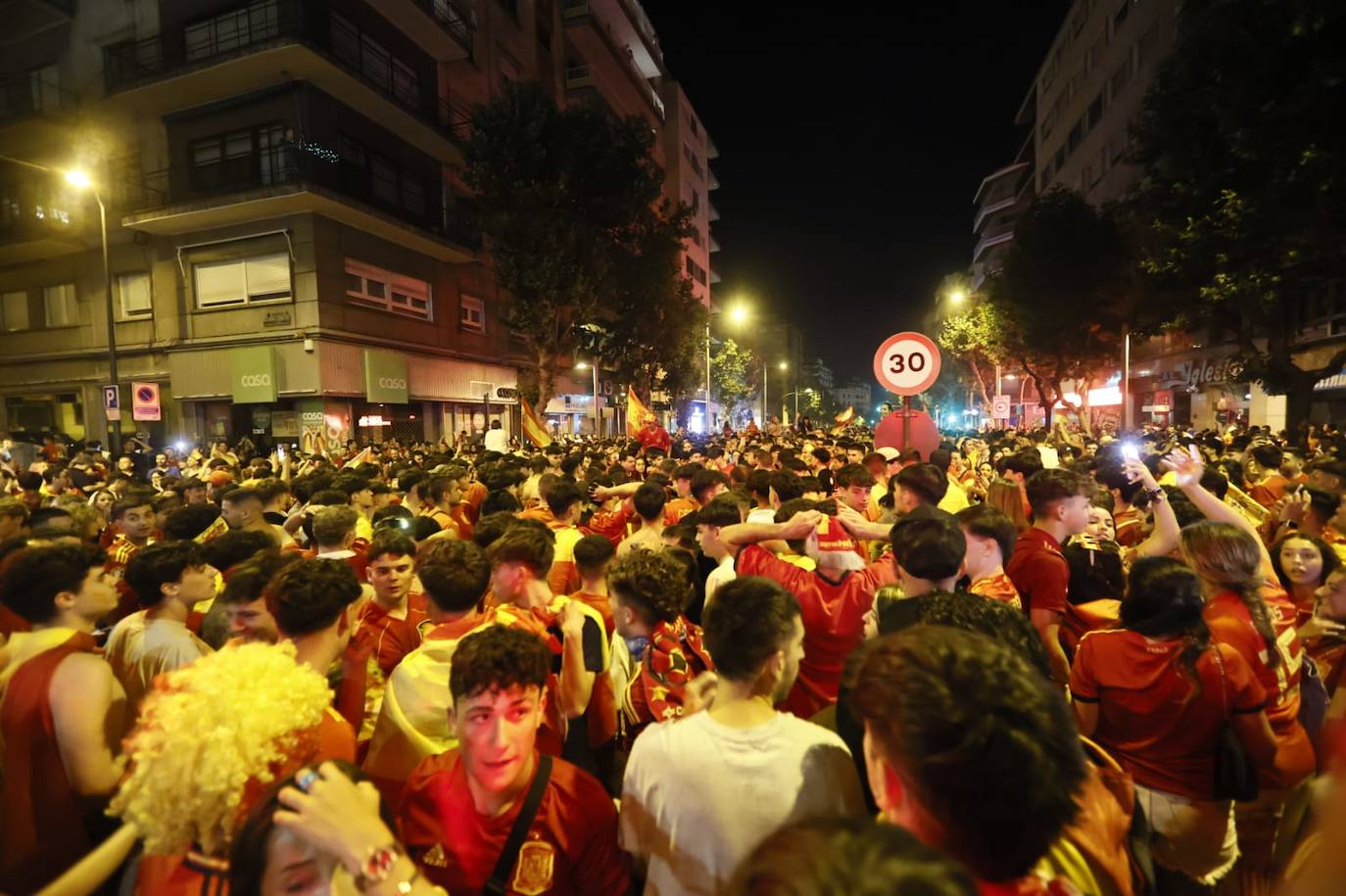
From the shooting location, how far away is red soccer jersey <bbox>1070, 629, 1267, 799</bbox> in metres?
2.40

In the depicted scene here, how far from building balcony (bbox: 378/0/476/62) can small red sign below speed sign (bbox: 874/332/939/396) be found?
71.6ft

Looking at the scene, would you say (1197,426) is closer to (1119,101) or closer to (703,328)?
(1119,101)

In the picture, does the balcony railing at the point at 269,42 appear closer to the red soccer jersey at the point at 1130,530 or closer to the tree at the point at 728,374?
the red soccer jersey at the point at 1130,530

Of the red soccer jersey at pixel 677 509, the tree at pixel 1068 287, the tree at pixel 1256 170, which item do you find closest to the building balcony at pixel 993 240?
the tree at pixel 1068 287

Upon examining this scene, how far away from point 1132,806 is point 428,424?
24800 millimetres

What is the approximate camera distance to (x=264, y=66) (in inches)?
704

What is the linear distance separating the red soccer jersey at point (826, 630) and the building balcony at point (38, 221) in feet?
97.4

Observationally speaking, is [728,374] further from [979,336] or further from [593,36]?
[593,36]

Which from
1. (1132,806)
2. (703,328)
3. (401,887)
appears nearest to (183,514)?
(401,887)

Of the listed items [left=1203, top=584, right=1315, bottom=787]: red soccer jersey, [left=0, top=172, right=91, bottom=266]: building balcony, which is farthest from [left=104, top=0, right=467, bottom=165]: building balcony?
[left=1203, top=584, right=1315, bottom=787]: red soccer jersey

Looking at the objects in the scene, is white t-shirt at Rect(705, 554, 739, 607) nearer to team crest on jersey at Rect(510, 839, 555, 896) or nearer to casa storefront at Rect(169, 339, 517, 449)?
team crest on jersey at Rect(510, 839, 555, 896)

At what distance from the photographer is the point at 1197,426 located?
2975 cm

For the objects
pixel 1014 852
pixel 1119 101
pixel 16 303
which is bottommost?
pixel 1014 852

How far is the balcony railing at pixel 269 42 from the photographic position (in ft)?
57.9
